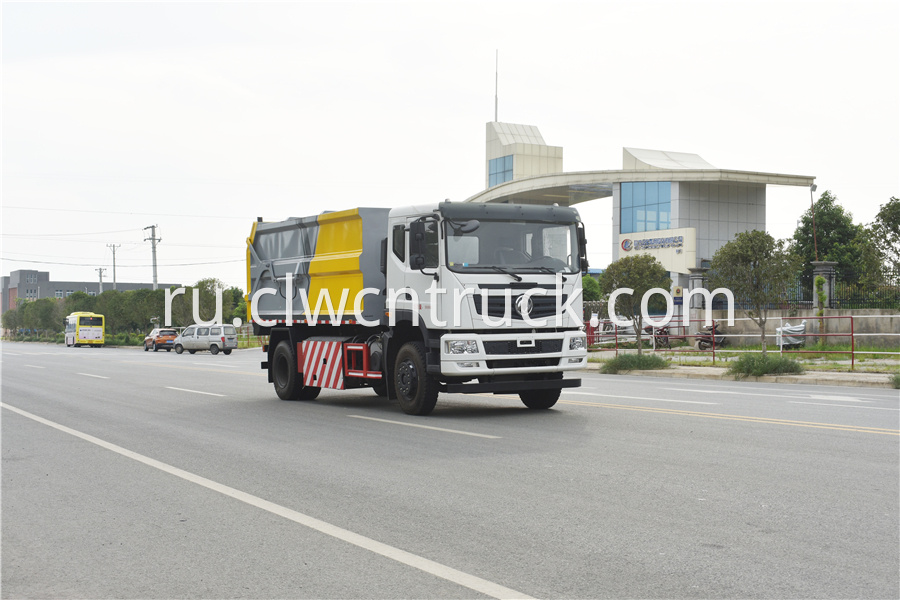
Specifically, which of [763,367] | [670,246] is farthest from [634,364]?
[670,246]

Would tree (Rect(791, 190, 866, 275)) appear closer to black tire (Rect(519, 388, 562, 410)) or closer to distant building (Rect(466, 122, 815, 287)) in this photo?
distant building (Rect(466, 122, 815, 287))

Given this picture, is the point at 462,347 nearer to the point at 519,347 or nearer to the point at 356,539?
the point at 519,347

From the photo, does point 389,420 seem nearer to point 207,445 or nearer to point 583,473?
point 207,445

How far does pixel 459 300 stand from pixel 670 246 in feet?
160

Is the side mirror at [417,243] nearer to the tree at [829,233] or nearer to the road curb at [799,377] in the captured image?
the road curb at [799,377]

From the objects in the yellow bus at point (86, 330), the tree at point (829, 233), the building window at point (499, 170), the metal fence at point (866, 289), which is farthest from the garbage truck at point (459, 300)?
the yellow bus at point (86, 330)

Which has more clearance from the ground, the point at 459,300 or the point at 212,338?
the point at 459,300

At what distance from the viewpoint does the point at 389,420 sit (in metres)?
13.4

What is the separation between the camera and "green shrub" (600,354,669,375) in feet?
87.0

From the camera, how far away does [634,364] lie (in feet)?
87.7

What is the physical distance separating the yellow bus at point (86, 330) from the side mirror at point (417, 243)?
246 ft

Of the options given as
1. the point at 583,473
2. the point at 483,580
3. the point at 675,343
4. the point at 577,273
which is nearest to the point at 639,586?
the point at 483,580

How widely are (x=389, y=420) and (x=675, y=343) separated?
26.2m

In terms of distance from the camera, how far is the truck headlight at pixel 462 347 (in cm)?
1298
